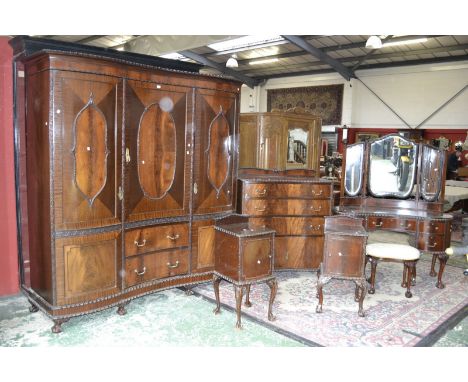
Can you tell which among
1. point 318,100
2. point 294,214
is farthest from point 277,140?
point 318,100

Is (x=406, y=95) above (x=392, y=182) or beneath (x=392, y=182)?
above

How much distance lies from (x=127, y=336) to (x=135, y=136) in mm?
1709

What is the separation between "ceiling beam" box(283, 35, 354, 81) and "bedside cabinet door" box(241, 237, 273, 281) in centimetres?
870

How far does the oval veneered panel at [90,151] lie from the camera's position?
3.38 m

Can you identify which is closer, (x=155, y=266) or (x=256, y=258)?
(x=256, y=258)

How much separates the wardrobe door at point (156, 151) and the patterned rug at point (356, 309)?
1159 mm

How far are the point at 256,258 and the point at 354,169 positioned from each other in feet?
8.28

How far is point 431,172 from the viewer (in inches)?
213

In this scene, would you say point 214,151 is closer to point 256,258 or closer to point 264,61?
point 256,258

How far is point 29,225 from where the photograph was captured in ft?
12.6

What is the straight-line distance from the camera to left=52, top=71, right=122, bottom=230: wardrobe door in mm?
3281

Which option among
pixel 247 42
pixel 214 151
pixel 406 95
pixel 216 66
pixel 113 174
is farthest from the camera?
pixel 216 66

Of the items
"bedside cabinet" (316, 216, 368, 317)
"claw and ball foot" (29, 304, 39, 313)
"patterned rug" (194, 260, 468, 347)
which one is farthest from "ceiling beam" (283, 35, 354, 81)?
"claw and ball foot" (29, 304, 39, 313)

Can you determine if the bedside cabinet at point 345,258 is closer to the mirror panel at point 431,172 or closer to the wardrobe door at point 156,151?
the wardrobe door at point 156,151
